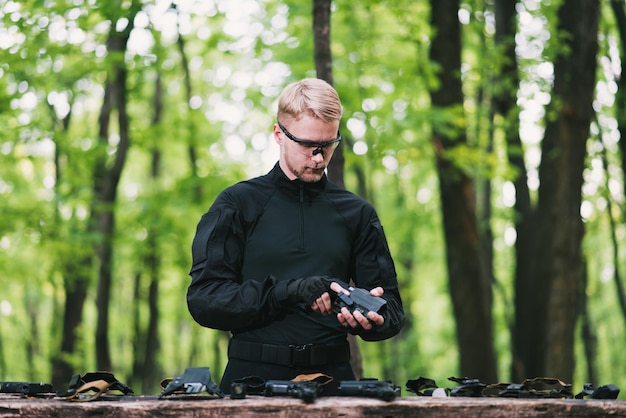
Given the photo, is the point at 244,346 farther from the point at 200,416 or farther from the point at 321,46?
the point at 321,46

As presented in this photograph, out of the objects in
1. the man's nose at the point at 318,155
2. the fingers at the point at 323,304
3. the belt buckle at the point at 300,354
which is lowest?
the belt buckle at the point at 300,354

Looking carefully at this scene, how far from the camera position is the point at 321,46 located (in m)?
6.01

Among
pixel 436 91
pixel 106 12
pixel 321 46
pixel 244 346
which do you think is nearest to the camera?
pixel 244 346

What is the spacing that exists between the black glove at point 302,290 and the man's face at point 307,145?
1.61 ft

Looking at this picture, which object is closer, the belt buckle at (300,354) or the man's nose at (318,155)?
the belt buckle at (300,354)

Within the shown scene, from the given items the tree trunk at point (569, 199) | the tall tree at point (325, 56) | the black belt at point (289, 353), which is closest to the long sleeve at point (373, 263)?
the black belt at point (289, 353)

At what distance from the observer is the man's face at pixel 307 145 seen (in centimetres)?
328

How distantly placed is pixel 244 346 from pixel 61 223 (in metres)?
10.2

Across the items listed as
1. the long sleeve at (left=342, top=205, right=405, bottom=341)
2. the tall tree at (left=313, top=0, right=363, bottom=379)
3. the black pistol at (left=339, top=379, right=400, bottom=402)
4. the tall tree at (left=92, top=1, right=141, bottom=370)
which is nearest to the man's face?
the long sleeve at (left=342, top=205, right=405, bottom=341)

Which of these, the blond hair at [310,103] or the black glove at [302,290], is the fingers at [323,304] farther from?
the blond hair at [310,103]

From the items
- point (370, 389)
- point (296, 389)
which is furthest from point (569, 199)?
point (296, 389)

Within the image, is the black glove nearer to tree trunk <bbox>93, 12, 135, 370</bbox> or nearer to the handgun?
the handgun

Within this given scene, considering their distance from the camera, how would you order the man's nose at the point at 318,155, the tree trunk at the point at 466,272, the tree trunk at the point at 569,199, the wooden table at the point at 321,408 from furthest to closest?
the tree trunk at the point at 466,272 → the tree trunk at the point at 569,199 → the man's nose at the point at 318,155 → the wooden table at the point at 321,408

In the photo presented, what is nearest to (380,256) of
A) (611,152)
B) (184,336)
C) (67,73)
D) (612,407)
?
(612,407)
